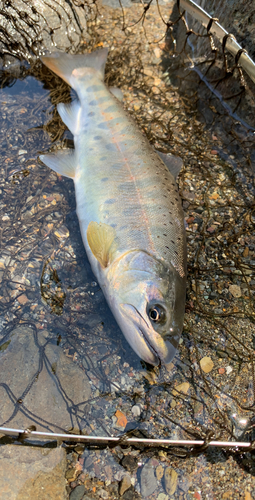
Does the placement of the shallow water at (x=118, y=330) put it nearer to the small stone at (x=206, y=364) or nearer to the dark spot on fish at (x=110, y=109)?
the small stone at (x=206, y=364)

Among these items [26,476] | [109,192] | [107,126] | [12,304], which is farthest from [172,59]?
[26,476]

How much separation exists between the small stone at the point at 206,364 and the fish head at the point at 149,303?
Result: 2.14 ft

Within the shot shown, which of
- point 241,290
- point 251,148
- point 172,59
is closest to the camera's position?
point 241,290

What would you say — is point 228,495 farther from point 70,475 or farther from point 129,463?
point 70,475

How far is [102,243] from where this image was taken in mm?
3008

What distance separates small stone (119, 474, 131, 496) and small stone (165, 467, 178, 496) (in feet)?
1.03

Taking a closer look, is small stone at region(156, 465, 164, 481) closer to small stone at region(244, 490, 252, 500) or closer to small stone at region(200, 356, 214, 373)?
small stone at region(244, 490, 252, 500)

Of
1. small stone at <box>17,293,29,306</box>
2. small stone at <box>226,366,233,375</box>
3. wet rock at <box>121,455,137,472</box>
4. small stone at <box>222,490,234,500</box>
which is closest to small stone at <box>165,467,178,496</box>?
wet rock at <box>121,455,137,472</box>

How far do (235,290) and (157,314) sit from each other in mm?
1434

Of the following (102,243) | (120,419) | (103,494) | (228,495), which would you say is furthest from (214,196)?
(103,494)

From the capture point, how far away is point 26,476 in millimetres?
2367

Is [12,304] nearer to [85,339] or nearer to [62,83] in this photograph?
[85,339]

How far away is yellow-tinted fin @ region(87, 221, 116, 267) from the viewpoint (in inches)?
117

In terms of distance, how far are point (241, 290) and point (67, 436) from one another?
2377 millimetres
